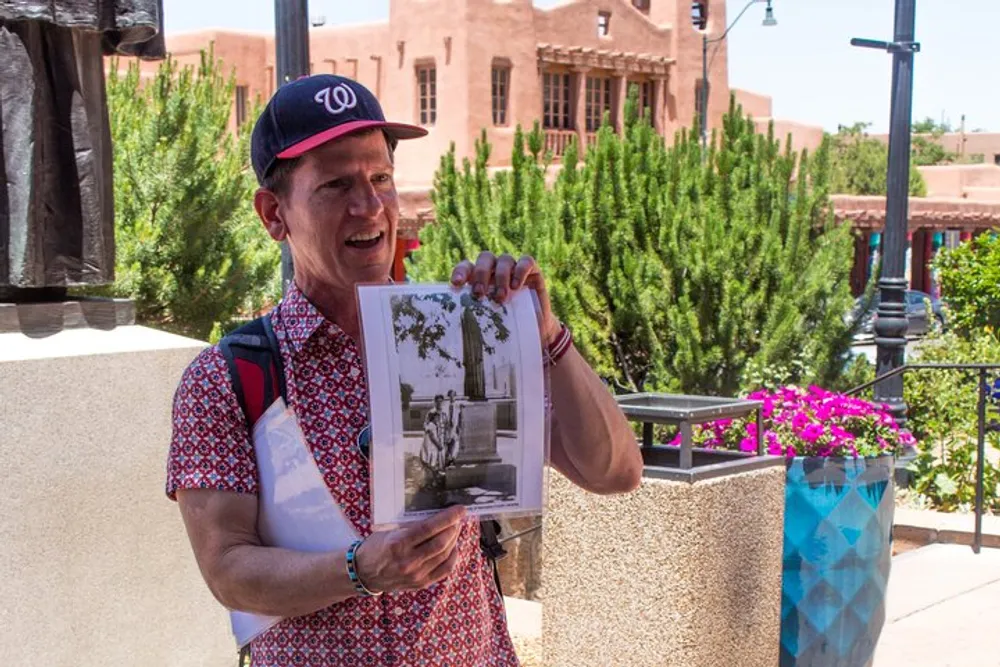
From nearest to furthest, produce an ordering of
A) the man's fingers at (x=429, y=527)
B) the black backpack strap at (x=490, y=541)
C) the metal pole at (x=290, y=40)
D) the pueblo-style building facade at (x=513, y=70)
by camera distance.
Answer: the man's fingers at (x=429, y=527)
the black backpack strap at (x=490, y=541)
the metal pole at (x=290, y=40)
the pueblo-style building facade at (x=513, y=70)

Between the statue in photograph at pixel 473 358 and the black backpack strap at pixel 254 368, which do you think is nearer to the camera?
the statue in photograph at pixel 473 358

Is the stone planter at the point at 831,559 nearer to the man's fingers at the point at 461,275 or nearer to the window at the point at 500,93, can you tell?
the man's fingers at the point at 461,275

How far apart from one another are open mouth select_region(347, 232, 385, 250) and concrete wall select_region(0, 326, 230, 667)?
2548 mm

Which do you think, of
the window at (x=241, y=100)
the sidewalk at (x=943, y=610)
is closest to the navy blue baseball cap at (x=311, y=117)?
the sidewalk at (x=943, y=610)

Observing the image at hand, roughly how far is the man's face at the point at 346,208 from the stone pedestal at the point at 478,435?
319 mm

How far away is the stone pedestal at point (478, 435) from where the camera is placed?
1.67 m

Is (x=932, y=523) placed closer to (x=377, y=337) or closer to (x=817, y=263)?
(x=817, y=263)

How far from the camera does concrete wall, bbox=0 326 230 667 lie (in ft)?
13.6

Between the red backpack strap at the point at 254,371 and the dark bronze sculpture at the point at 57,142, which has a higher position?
the dark bronze sculpture at the point at 57,142

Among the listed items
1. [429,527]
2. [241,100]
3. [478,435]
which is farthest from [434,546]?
[241,100]

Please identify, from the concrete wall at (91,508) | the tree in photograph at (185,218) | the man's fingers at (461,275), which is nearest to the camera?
the man's fingers at (461,275)

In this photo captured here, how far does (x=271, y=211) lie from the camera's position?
2.00 m

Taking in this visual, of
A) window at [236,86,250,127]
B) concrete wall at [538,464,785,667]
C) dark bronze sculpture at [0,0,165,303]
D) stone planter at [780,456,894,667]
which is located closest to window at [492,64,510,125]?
window at [236,86,250,127]

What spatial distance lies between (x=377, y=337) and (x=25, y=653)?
3.03m
